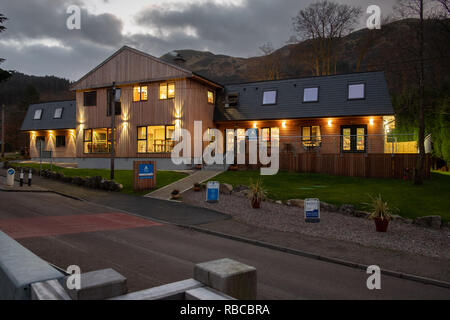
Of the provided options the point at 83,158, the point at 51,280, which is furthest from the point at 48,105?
the point at 51,280

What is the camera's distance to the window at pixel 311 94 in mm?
26969

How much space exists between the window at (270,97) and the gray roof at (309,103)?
0.32 metres

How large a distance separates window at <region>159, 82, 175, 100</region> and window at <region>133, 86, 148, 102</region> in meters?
1.52

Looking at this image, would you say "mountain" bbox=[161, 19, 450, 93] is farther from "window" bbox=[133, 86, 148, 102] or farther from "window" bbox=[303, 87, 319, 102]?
"window" bbox=[303, 87, 319, 102]

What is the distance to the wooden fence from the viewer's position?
778 inches

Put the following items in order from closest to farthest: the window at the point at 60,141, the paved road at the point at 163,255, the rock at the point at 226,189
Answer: the paved road at the point at 163,255 < the rock at the point at 226,189 < the window at the point at 60,141

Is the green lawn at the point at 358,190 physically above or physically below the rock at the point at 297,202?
above

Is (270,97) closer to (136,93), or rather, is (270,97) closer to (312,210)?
(136,93)

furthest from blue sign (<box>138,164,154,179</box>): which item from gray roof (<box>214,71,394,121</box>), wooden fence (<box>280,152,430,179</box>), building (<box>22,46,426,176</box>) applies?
gray roof (<box>214,71,394,121</box>)

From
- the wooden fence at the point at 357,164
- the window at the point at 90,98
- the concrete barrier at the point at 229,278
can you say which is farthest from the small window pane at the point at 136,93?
the concrete barrier at the point at 229,278

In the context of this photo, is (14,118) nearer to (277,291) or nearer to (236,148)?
(236,148)

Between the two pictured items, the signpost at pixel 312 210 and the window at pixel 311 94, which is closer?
the signpost at pixel 312 210

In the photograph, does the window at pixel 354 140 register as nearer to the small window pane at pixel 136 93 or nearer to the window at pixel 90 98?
the small window pane at pixel 136 93
